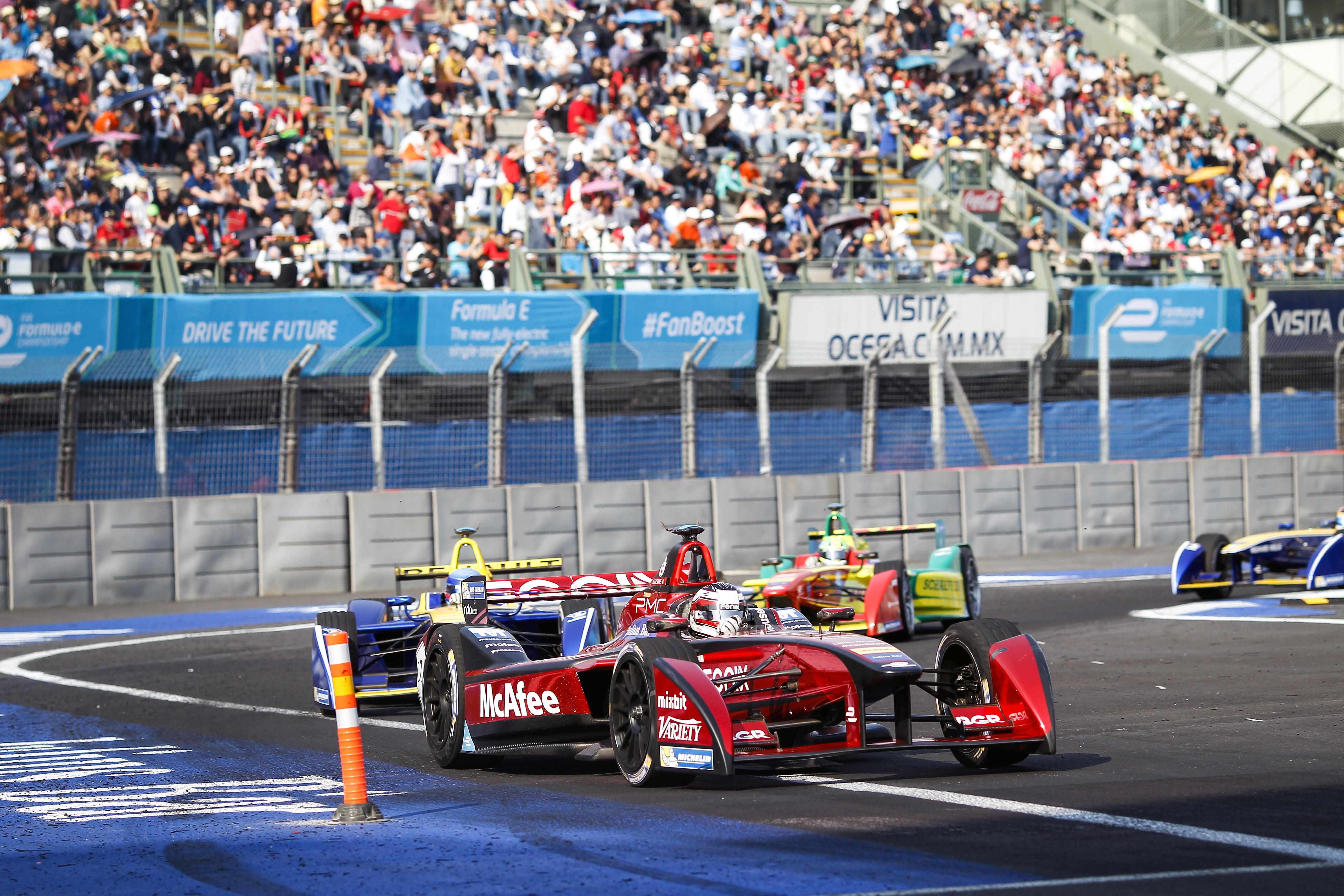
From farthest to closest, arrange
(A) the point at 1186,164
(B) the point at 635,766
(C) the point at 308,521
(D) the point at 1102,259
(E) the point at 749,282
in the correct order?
(A) the point at 1186,164 → (D) the point at 1102,259 → (E) the point at 749,282 → (C) the point at 308,521 → (B) the point at 635,766

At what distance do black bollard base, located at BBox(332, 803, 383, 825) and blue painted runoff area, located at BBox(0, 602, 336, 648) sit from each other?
8.34 metres

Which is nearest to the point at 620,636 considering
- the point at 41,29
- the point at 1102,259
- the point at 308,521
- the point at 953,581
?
the point at 953,581

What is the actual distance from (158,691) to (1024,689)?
273 inches

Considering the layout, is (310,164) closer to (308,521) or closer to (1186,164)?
(308,521)

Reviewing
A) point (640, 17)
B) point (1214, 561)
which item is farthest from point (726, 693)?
point (640, 17)

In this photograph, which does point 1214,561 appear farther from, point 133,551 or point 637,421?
point 133,551

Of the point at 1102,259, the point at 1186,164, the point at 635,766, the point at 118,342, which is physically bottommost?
the point at 635,766

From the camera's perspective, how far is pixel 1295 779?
672 centimetres

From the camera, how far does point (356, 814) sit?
6410 mm

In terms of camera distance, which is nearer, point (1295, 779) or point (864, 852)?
point (864, 852)

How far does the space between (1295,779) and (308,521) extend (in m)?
12.5

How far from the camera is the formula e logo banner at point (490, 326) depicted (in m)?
18.5

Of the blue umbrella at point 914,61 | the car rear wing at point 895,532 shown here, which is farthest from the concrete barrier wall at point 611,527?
the blue umbrella at point 914,61

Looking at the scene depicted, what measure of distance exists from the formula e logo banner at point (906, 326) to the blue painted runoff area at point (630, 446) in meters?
1.13
